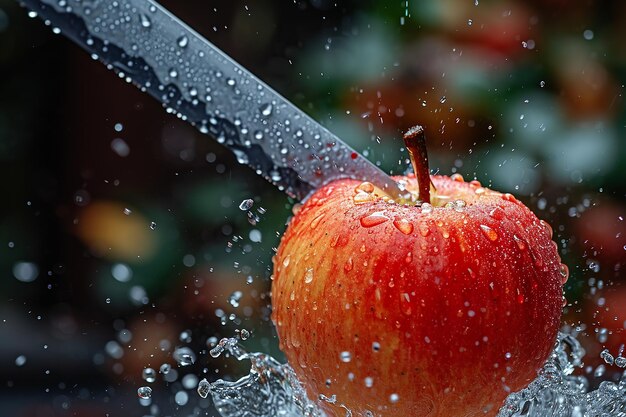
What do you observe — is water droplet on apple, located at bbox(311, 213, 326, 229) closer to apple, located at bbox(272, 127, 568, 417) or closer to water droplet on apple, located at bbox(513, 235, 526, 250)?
apple, located at bbox(272, 127, 568, 417)

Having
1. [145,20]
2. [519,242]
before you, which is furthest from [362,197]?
[145,20]

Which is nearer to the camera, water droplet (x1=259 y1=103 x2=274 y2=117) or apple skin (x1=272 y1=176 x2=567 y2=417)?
apple skin (x1=272 y1=176 x2=567 y2=417)

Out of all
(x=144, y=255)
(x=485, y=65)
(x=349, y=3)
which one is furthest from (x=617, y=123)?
→ (x=144, y=255)

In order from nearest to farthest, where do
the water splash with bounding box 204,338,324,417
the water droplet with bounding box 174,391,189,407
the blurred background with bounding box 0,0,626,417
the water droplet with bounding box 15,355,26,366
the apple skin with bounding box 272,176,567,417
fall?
1. the apple skin with bounding box 272,176,567,417
2. the water splash with bounding box 204,338,324,417
3. the blurred background with bounding box 0,0,626,417
4. the water droplet with bounding box 174,391,189,407
5. the water droplet with bounding box 15,355,26,366

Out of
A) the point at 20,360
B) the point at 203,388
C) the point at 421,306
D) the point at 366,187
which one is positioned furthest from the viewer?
the point at 20,360

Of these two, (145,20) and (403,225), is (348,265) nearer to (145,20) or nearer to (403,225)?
(403,225)

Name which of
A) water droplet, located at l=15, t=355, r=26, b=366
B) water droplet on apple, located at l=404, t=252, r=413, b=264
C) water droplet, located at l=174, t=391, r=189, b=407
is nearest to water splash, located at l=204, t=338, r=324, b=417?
water droplet on apple, located at l=404, t=252, r=413, b=264
